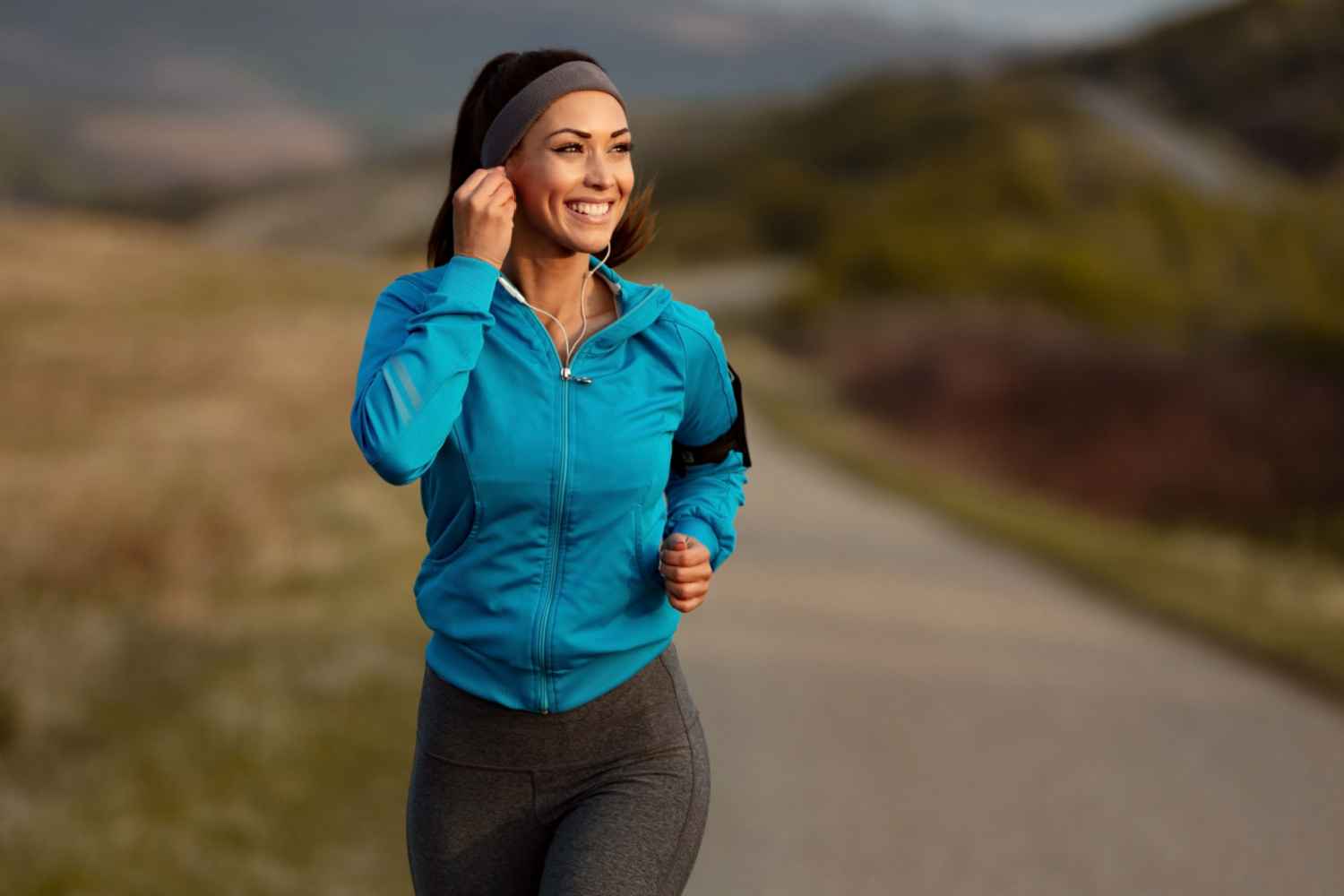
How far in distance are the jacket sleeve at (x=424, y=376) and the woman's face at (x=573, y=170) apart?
0.15 m

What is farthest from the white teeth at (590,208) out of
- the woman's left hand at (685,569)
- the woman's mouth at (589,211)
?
the woman's left hand at (685,569)

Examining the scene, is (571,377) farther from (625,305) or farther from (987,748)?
(987,748)

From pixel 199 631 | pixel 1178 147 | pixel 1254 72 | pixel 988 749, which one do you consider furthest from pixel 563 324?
pixel 1254 72

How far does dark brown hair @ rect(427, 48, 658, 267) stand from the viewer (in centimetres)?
230

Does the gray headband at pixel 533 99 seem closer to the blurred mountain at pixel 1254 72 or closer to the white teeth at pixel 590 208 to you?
the white teeth at pixel 590 208

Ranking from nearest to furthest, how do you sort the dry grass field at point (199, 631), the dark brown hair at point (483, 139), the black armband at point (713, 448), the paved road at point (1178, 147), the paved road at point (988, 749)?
the dark brown hair at point (483, 139)
the black armband at point (713, 448)
the paved road at point (988, 749)
the dry grass field at point (199, 631)
the paved road at point (1178, 147)

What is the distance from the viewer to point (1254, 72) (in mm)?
100688

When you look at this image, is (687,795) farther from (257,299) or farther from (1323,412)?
(257,299)

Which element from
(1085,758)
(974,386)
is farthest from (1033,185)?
(1085,758)

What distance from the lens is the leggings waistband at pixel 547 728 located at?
7.62 ft

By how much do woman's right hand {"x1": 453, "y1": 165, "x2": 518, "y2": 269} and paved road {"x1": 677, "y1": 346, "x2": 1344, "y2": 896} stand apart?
10.1 ft

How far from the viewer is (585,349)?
230 centimetres

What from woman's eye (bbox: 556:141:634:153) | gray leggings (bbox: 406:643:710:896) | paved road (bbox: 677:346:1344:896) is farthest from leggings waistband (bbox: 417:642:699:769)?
paved road (bbox: 677:346:1344:896)

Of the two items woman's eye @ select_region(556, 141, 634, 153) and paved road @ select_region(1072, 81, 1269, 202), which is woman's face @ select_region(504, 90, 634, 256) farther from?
paved road @ select_region(1072, 81, 1269, 202)
